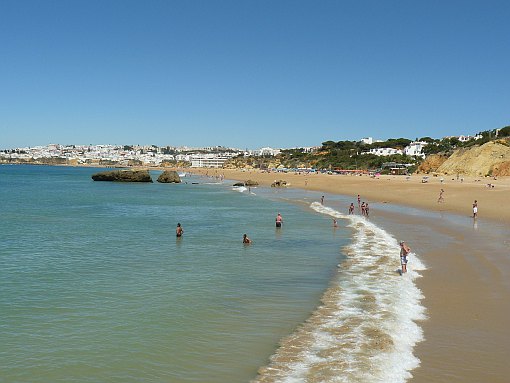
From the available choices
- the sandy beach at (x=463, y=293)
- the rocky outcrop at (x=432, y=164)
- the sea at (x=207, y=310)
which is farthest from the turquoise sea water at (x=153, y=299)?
the rocky outcrop at (x=432, y=164)

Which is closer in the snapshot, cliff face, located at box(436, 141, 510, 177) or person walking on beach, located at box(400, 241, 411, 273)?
person walking on beach, located at box(400, 241, 411, 273)

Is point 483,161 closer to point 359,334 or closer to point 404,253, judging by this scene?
point 404,253

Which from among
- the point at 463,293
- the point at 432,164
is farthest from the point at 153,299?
the point at 432,164

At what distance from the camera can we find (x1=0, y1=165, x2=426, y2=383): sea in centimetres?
801

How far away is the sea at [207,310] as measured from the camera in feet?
26.3

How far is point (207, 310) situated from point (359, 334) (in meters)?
3.80

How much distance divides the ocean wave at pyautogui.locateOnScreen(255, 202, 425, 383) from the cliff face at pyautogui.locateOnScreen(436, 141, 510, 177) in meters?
59.6

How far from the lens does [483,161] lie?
Result: 235ft

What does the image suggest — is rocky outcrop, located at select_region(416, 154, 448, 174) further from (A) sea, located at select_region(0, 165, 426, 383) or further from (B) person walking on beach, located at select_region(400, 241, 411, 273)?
(B) person walking on beach, located at select_region(400, 241, 411, 273)

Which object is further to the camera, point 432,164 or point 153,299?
point 432,164

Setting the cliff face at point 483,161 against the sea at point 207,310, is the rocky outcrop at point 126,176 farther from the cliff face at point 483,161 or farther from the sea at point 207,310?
the sea at point 207,310

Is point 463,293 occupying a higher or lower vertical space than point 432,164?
lower

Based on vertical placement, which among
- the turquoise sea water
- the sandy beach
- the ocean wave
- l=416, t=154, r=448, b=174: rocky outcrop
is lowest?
the turquoise sea water

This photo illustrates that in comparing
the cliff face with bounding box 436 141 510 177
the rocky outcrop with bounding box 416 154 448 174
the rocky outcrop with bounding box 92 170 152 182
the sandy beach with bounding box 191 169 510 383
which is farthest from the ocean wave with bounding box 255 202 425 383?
the rocky outcrop with bounding box 92 170 152 182
